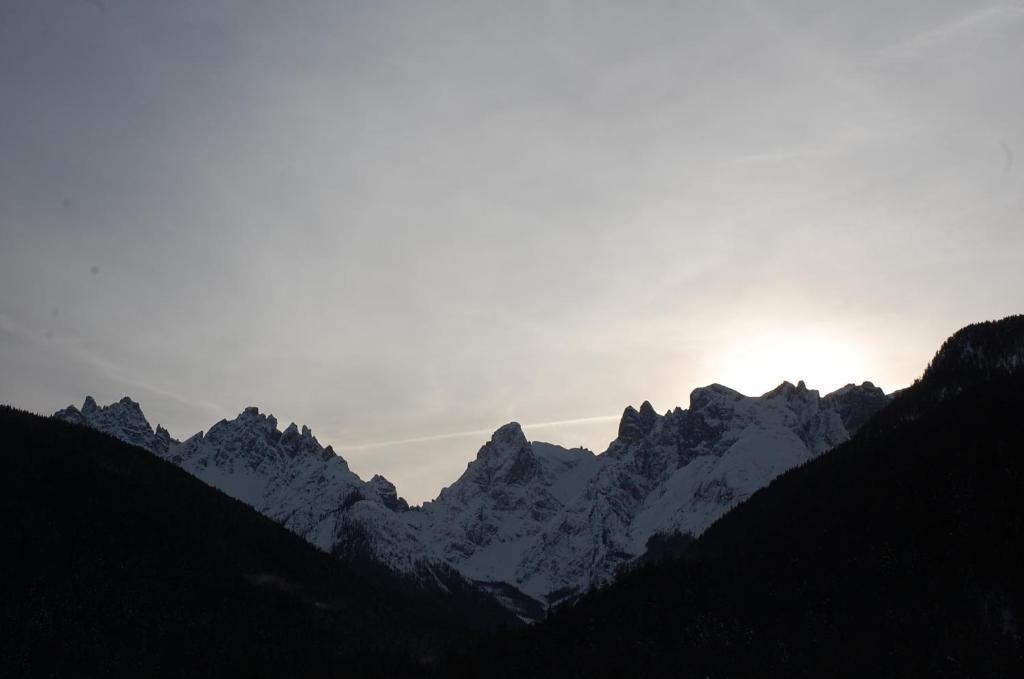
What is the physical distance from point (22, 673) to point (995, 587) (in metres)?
186

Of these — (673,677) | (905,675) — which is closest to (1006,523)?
(905,675)

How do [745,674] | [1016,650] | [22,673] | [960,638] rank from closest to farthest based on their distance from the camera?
[1016,650] → [960,638] → [745,674] → [22,673]

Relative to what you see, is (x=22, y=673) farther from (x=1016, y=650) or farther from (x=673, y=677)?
(x=1016, y=650)

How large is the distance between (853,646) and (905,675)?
18688 millimetres

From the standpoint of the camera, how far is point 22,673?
655ft

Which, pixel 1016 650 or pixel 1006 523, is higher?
pixel 1006 523

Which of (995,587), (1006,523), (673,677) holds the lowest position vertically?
(673,677)

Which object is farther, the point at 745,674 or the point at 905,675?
the point at 745,674

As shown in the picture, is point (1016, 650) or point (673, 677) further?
point (673, 677)

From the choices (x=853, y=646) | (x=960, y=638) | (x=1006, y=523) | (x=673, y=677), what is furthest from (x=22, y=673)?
(x=1006, y=523)

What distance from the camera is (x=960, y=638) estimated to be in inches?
6895

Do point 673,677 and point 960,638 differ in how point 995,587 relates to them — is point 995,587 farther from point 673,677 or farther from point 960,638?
point 673,677

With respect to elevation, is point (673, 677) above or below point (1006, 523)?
below

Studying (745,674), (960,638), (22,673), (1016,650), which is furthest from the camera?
(22,673)
